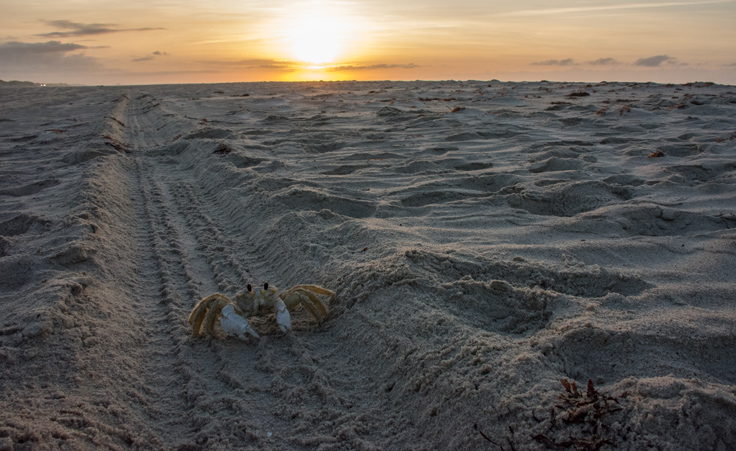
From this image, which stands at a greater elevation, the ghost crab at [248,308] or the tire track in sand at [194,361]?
the ghost crab at [248,308]

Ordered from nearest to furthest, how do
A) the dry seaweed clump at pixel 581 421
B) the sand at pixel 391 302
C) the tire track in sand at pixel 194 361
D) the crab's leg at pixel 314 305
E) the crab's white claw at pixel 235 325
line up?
the dry seaweed clump at pixel 581 421 < the sand at pixel 391 302 < the tire track in sand at pixel 194 361 < the crab's white claw at pixel 235 325 < the crab's leg at pixel 314 305

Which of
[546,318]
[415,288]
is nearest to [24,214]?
[415,288]


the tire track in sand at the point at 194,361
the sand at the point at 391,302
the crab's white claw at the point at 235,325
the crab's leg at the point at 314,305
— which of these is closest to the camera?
the sand at the point at 391,302

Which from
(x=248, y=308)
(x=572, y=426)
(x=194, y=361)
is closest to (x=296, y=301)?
(x=248, y=308)

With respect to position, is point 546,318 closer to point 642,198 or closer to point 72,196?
point 642,198

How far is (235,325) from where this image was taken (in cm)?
293

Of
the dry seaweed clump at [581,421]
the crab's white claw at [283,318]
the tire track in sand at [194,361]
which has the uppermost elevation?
the dry seaweed clump at [581,421]

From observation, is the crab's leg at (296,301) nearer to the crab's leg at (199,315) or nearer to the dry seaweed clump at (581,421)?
the crab's leg at (199,315)

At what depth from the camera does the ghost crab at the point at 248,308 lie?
2.96 metres

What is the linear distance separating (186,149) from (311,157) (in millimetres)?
2734

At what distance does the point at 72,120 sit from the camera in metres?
14.2

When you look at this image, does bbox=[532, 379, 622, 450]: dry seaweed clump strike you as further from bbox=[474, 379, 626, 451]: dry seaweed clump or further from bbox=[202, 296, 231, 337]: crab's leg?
bbox=[202, 296, 231, 337]: crab's leg

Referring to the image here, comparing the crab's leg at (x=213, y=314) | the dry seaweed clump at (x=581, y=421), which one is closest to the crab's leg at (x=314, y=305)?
the crab's leg at (x=213, y=314)

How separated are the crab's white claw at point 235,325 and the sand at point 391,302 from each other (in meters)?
0.08
